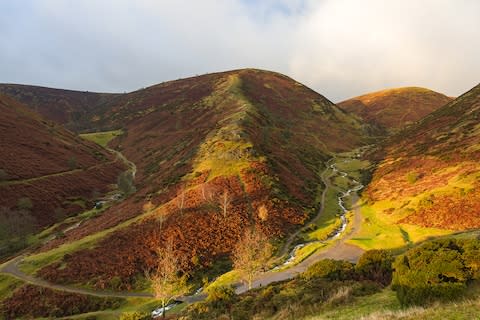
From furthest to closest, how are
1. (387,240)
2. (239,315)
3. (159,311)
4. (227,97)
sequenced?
(227,97), (387,240), (159,311), (239,315)

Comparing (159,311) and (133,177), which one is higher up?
(133,177)

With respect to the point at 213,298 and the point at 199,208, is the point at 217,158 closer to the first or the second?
the point at 199,208

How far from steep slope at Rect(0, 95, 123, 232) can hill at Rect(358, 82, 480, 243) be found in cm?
8509

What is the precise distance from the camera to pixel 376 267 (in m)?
32.8

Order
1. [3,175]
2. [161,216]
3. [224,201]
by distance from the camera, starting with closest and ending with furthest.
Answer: [161,216], [224,201], [3,175]

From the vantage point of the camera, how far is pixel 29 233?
9050cm

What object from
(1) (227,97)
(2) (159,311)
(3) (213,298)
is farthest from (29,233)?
(1) (227,97)

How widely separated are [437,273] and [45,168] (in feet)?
408

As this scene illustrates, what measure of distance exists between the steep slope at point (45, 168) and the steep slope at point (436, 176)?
86399 mm

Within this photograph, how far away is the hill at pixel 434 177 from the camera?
6481cm

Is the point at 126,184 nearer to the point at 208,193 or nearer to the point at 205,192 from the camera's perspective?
the point at 205,192

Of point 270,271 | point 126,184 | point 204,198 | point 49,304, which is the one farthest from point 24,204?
point 270,271

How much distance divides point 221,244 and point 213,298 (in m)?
32.1

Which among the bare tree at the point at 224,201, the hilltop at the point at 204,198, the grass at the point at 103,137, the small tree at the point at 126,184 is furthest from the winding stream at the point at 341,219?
the grass at the point at 103,137
